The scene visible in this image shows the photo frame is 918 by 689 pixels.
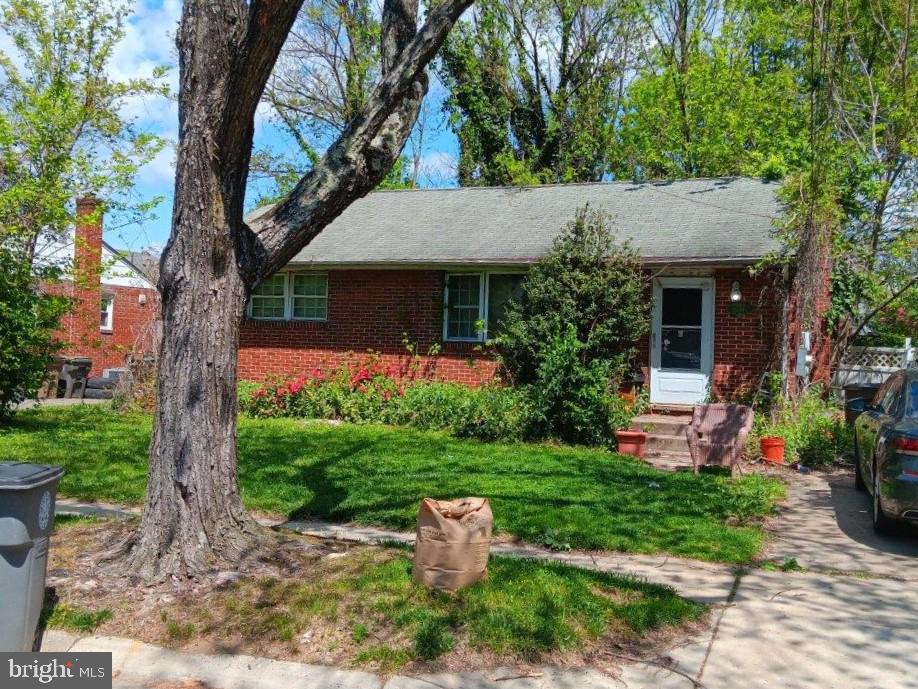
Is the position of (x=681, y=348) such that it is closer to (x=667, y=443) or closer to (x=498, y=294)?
(x=667, y=443)

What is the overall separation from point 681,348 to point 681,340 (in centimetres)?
14

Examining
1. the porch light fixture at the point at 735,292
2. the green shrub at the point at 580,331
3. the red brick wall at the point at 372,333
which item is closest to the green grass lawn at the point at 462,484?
the green shrub at the point at 580,331

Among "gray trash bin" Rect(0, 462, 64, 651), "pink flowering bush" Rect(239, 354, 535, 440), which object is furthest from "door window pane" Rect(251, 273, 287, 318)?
"gray trash bin" Rect(0, 462, 64, 651)

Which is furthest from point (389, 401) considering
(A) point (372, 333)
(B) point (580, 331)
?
(B) point (580, 331)

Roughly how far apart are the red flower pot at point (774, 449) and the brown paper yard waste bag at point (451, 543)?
7382 millimetres

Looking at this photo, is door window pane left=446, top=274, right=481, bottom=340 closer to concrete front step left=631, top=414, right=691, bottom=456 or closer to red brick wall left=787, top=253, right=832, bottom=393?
concrete front step left=631, top=414, right=691, bottom=456

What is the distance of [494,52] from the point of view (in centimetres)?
3131

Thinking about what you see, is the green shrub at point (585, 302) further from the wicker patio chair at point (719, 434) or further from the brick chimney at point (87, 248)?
the brick chimney at point (87, 248)

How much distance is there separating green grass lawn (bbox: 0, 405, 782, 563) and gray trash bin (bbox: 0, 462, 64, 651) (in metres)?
3.77

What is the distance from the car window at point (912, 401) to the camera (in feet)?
25.3

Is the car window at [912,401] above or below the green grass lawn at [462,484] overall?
above

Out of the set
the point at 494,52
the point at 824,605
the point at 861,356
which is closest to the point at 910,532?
the point at 824,605

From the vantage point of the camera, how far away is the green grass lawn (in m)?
7.46

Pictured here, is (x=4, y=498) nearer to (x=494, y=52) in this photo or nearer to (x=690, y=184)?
(x=690, y=184)
